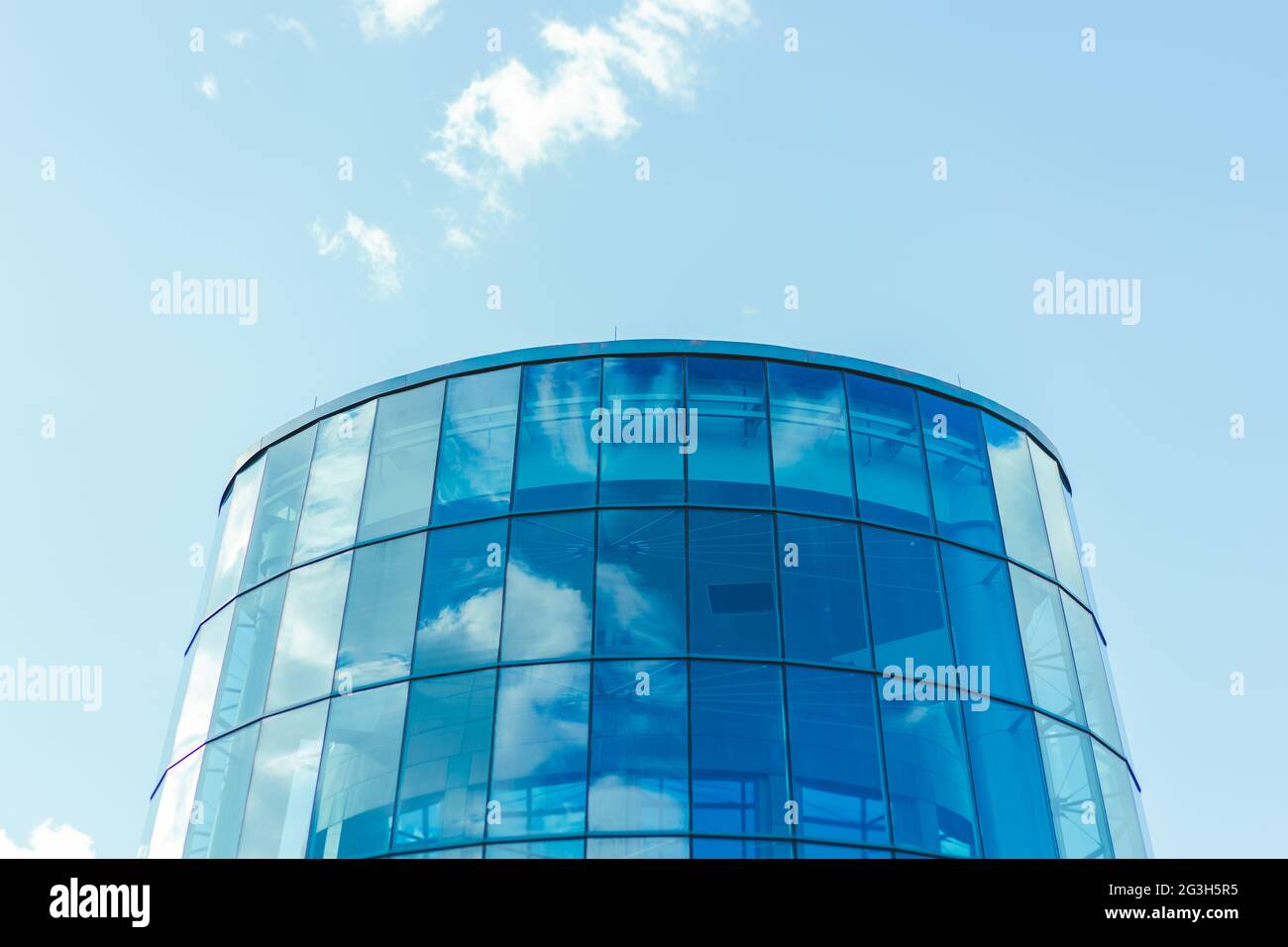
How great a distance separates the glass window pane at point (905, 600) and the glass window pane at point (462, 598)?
18.4 ft

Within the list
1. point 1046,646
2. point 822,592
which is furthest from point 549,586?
point 1046,646

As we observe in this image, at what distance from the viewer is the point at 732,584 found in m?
20.6

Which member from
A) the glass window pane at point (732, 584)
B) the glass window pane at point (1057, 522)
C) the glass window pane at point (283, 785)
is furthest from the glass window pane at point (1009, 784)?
the glass window pane at point (283, 785)

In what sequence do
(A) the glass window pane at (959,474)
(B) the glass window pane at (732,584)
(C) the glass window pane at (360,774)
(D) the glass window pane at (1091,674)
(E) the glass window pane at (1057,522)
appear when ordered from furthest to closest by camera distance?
1. (E) the glass window pane at (1057,522)
2. (A) the glass window pane at (959,474)
3. (D) the glass window pane at (1091,674)
4. (B) the glass window pane at (732,584)
5. (C) the glass window pane at (360,774)

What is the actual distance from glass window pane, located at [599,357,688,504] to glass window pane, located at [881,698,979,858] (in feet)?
15.7

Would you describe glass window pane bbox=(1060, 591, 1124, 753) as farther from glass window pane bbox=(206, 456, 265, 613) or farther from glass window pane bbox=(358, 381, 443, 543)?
glass window pane bbox=(206, 456, 265, 613)

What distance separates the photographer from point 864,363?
2330 centimetres

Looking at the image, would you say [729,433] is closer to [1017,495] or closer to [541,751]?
[1017,495]

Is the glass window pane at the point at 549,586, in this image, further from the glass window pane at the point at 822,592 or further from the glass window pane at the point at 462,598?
the glass window pane at the point at 822,592

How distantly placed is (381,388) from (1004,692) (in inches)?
449

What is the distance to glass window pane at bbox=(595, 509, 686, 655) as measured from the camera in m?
20.1

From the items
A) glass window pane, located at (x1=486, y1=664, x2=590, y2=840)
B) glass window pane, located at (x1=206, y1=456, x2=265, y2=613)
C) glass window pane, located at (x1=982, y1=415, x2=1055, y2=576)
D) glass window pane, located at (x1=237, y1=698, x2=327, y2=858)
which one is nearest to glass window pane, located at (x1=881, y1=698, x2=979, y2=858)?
glass window pane, located at (x1=982, y1=415, x2=1055, y2=576)

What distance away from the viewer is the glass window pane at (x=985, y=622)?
20797mm

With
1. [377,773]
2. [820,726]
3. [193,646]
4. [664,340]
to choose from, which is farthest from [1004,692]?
[193,646]
